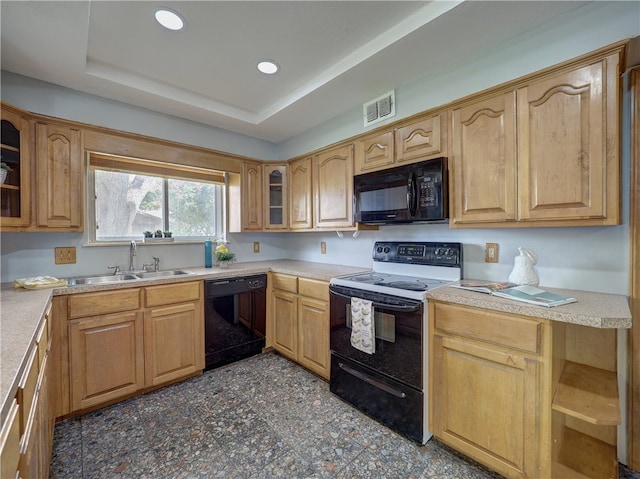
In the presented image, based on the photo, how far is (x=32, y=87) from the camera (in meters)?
2.17

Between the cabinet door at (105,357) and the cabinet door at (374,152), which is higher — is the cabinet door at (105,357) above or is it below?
below

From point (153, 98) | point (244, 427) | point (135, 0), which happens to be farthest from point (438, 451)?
point (153, 98)

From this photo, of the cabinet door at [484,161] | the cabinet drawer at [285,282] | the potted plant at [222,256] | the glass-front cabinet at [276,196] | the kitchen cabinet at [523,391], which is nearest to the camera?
the kitchen cabinet at [523,391]

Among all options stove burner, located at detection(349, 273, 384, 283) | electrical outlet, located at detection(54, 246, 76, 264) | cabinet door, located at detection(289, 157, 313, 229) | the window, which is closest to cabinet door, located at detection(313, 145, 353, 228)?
cabinet door, located at detection(289, 157, 313, 229)

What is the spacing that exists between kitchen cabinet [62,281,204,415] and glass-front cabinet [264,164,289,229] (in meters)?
1.18

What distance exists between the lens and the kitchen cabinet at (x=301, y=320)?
2.46m

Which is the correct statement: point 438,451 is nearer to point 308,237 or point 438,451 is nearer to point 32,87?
point 308,237

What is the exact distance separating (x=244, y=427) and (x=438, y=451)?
121cm

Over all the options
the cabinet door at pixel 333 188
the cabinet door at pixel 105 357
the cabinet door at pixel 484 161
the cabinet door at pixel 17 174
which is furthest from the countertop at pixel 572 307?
the cabinet door at pixel 17 174

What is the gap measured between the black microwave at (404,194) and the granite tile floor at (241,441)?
144 centimetres

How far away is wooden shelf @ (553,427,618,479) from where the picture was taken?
141 centimetres

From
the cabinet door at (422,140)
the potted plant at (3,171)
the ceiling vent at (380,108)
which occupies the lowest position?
the potted plant at (3,171)

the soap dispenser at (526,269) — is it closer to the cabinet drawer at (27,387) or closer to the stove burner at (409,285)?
the stove burner at (409,285)

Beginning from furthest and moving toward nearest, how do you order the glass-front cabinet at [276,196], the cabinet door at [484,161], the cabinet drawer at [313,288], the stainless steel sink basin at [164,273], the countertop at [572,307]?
the glass-front cabinet at [276,196]
the stainless steel sink basin at [164,273]
the cabinet drawer at [313,288]
the cabinet door at [484,161]
the countertop at [572,307]
